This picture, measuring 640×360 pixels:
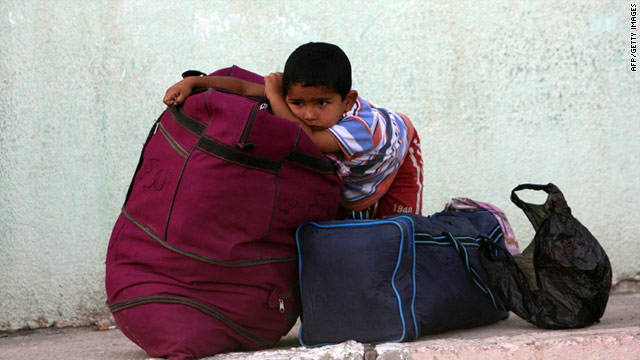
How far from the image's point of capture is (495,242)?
2.68 m

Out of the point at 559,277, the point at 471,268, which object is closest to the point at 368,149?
the point at 471,268

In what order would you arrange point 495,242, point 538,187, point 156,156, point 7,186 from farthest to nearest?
point 7,186
point 495,242
point 538,187
point 156,156

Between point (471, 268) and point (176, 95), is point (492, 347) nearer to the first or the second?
point (471, 268)

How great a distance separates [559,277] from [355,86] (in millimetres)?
1592

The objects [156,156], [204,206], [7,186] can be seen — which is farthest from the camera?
[7,186]

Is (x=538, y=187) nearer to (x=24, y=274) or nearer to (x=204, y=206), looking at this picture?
(x=204, y=206)

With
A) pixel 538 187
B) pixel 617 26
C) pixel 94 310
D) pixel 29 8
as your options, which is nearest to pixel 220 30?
pixel 29 8

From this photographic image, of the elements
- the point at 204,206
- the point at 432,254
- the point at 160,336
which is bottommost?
the point at 160,336

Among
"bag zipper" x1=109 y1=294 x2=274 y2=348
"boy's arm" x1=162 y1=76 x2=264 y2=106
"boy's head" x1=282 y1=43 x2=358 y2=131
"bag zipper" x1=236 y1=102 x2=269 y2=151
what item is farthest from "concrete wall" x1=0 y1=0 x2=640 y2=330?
"bag zipper" x1=236 y1=102 x2=269 y2=151

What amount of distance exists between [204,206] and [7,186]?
1754 millimetres

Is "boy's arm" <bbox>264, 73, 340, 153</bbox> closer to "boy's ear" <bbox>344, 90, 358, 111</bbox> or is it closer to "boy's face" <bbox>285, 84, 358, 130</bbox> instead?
"boy's face" <bbox>285, 84, 358, 130</bbox>

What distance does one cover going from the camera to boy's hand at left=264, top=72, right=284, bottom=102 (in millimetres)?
2340

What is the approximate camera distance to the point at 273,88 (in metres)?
2.37

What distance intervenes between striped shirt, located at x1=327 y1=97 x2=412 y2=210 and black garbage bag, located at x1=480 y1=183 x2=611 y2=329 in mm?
561
